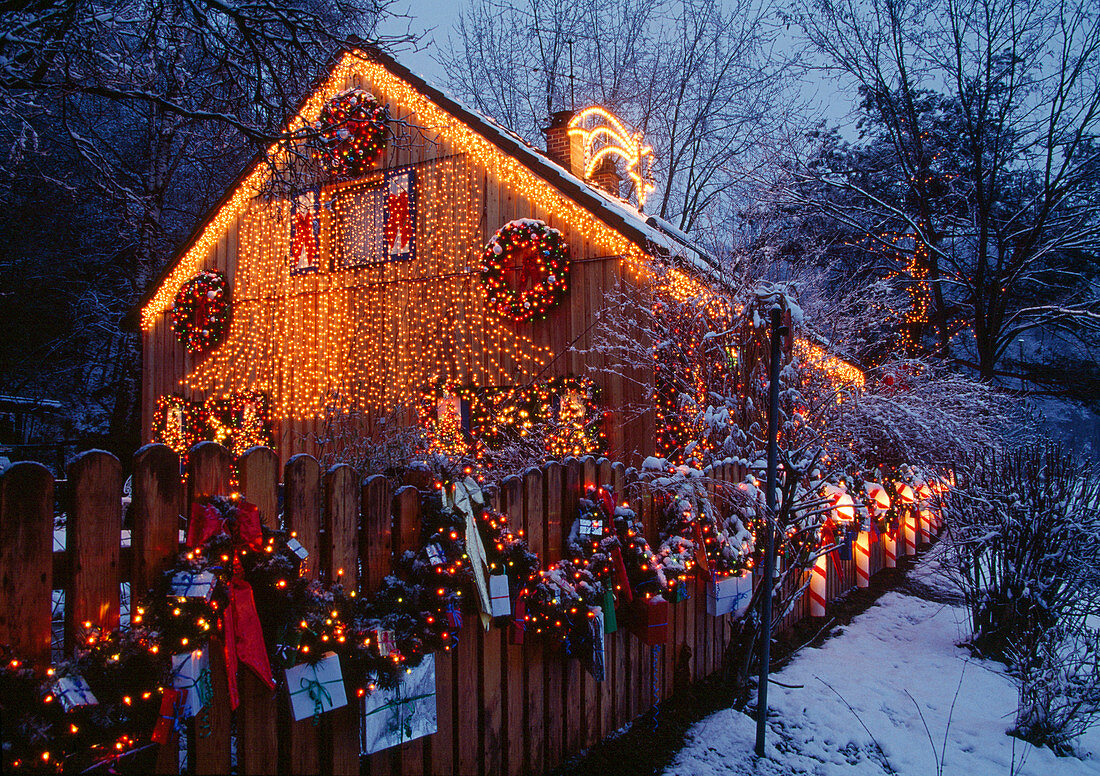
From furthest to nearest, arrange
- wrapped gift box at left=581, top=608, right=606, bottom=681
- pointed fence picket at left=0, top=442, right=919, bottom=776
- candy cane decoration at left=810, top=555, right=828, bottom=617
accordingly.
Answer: candy cane decoration at left=810, top=555, right=828, bottom=617
wrapped gift box at left=581, top=608, right=606, bottom=681
pointed fence picket at left=0, top=442, right=919, bottom=776

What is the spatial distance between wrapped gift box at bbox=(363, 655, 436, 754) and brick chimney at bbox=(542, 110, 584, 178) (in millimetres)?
10662

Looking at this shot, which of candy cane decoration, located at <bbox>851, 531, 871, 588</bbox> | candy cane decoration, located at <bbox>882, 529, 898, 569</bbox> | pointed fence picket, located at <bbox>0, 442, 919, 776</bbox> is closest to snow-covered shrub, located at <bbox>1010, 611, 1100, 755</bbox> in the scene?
pointed fence picket, located at <bbox>0, 442, 919, 776</bbox>

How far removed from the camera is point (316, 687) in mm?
2379

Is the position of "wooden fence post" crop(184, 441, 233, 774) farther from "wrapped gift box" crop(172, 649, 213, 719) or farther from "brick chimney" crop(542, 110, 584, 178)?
"brick chimney" crop(542, 110, 584, 178)

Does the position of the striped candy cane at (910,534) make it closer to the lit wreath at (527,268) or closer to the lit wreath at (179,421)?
the lit wreath at (527,268)

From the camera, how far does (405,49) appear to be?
591 cm

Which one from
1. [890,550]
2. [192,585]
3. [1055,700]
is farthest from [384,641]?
[890,550]

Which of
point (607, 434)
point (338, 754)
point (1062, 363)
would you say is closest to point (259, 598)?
point (338, 754)

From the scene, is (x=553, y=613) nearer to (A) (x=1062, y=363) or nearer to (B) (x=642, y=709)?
(B) (x=642, y=709)

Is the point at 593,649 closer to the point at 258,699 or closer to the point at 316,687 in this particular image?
the point at 316,687

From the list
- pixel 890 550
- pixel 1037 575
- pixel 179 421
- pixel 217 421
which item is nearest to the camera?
pixel 1037 575

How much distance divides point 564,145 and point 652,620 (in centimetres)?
1012

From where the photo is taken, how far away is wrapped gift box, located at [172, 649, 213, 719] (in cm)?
207

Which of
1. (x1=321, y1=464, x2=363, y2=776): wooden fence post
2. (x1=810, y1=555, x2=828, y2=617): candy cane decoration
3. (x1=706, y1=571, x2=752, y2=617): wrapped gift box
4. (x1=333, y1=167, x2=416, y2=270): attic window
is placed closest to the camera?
(x1=321, y1=464, x2=363, y2=776): wooden fence post
